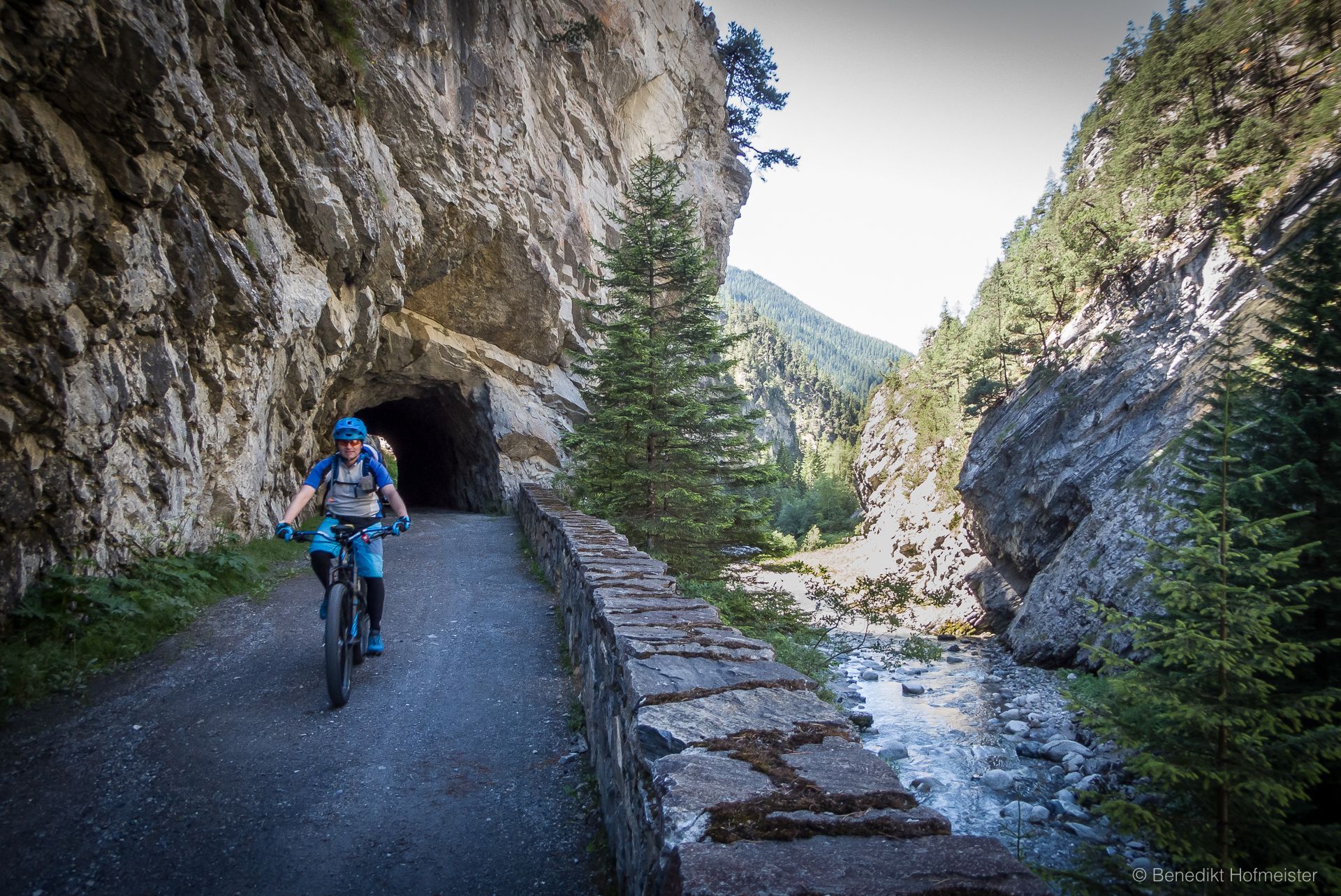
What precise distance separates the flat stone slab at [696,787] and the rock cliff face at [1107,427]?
12.1 meters

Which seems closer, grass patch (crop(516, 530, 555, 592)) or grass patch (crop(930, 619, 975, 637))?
grass patch (crop(516, 530, 555, 592))

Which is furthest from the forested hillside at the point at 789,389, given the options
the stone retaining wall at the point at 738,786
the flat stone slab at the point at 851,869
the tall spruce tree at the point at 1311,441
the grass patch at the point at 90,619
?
the flat stone slab at the point at 851,869

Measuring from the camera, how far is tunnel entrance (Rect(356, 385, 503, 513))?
19922 mm

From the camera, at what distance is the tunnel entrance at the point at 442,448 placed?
1992 centimetres

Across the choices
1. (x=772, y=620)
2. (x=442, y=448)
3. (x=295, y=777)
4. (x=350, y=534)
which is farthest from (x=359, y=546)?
(x=442, y=448)

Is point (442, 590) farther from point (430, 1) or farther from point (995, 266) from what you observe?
point (995, 266)

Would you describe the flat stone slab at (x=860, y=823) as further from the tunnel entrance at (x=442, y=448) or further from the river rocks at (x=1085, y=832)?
the tunnel entrance at (x=442, y=448)

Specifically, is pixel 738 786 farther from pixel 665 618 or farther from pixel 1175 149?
pixel 1175 149

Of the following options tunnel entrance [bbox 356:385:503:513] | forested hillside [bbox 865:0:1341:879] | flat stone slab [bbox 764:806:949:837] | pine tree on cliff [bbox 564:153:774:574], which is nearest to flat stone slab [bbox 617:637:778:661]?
flat stone slab [bbox 764:806:949:837]

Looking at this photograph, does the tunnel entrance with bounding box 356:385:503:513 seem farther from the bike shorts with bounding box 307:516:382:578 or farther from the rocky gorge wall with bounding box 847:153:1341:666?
the rocky gorge wall with bounding box 847:153:1341:666

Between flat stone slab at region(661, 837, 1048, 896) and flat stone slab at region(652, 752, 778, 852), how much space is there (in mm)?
108

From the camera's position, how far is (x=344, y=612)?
14.7ft

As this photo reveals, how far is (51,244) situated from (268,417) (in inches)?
243

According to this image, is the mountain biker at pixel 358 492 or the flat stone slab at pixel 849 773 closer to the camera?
the flat stone slab at pixel 849 773
